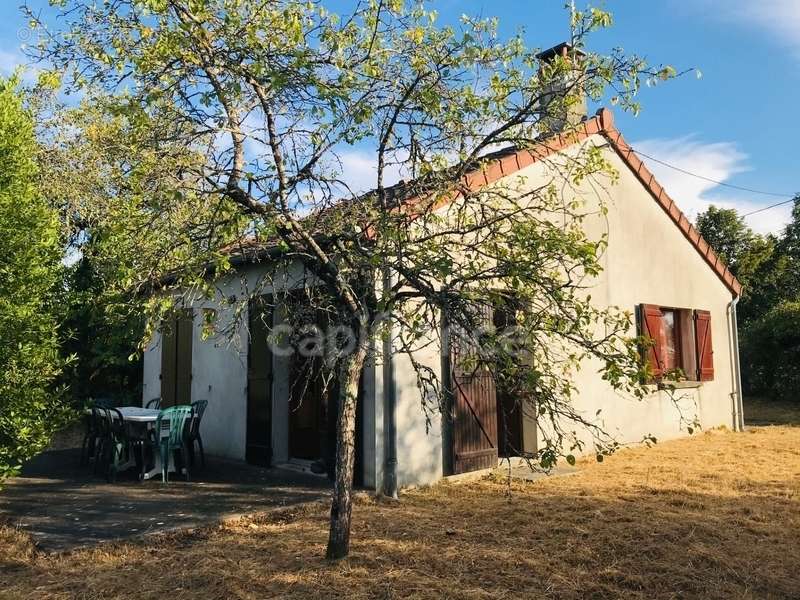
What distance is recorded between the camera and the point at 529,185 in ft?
25.7

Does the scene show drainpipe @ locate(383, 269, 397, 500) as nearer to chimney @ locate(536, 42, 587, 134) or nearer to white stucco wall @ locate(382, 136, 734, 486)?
white stucco wall @ locate(382, 136, 734, 486)

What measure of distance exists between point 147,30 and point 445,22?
185 cm

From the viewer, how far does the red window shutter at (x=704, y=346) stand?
1052 cm

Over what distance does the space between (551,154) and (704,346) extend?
18.4ft

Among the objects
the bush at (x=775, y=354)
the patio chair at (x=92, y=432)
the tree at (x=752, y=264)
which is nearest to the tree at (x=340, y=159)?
the patio chair at (x=92, y=432)

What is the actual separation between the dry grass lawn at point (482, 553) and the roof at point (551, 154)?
223 cm

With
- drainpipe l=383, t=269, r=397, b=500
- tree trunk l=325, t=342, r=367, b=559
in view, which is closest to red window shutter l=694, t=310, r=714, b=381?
drainpipe l=383, t=269, r=397, b=500

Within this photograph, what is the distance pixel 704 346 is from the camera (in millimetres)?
10664

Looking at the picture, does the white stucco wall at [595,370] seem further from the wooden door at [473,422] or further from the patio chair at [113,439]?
the patio chair at [113,439]

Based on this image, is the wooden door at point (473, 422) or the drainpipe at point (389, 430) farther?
the wooden door at point (473, 422)

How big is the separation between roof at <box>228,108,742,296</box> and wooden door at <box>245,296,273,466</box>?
99cm

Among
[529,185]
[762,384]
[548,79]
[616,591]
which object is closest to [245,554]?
[616,591]

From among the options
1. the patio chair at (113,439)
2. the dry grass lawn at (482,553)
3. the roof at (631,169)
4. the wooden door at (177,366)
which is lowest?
the dry grass lawn at (482,553)

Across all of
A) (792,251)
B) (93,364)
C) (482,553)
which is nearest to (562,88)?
(482,553)
